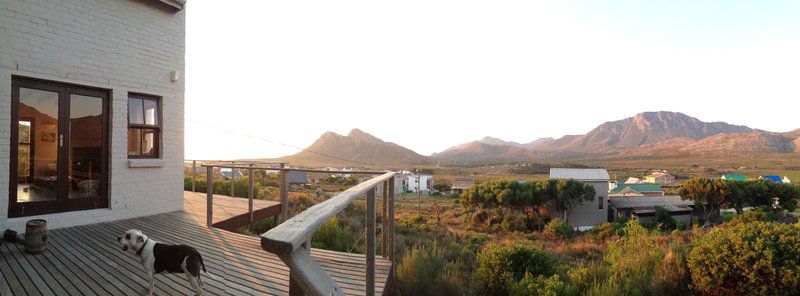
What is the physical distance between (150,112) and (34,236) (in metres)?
3.02

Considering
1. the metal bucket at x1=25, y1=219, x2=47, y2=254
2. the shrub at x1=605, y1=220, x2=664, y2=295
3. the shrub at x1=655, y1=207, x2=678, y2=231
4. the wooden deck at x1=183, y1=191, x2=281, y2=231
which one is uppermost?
the metal bucket at x1=25, y1=219, x2=47, y2=254

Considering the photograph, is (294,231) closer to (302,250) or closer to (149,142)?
(302,250)

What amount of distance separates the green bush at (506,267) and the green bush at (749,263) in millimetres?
1629

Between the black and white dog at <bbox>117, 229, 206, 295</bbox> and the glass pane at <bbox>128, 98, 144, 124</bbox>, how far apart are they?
4068 mm

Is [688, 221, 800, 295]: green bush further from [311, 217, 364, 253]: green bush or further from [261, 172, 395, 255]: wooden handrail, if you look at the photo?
[261, 172, 395, 255]: wooden handrail

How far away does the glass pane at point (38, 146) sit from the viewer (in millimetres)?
5215

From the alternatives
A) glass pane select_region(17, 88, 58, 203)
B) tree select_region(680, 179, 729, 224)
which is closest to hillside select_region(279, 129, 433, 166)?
tree select_region(680, 179, 729, 224)

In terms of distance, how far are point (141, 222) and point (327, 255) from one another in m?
3.55

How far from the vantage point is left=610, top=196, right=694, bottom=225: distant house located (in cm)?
3656

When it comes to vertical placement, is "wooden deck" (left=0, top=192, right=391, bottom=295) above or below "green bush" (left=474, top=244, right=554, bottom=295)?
above

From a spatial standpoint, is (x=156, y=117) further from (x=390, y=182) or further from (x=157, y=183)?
(x=390, y=182)

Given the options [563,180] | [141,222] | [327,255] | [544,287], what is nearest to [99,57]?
[141,222]

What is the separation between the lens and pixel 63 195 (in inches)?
220

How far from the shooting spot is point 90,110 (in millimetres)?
5891
